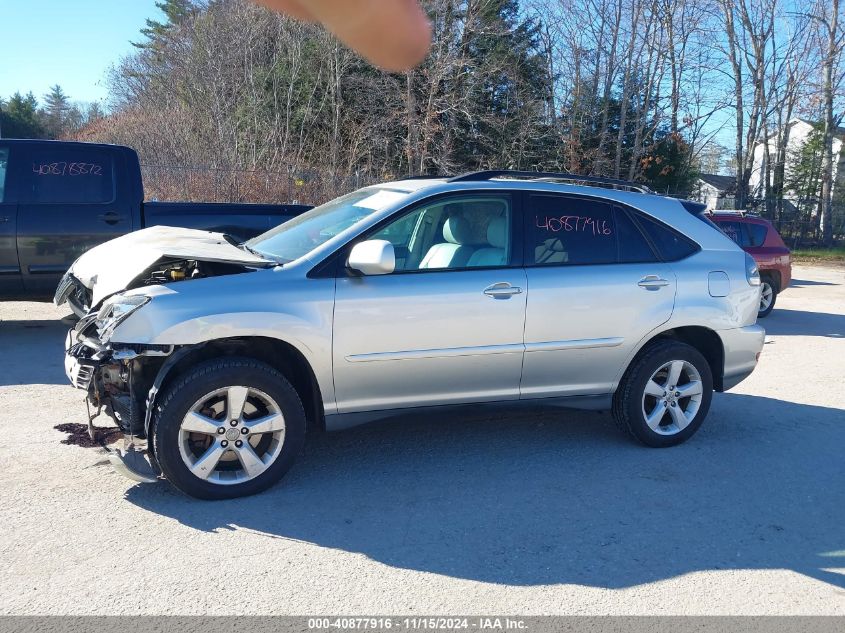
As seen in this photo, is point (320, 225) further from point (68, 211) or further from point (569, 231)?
point (68, 211)

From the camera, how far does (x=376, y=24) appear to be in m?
1.71

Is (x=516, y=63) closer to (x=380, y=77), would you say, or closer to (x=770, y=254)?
(x=380, y=77)

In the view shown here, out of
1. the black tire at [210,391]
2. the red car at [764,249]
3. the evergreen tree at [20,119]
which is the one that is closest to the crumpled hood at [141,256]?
the black tire at [210,391]

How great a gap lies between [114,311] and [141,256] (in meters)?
0.47

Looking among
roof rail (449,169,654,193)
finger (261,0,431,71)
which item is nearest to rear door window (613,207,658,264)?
roof rail (449,169,654,193)

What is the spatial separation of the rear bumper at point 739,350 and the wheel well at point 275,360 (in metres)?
2.97

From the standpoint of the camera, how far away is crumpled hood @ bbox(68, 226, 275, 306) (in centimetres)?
438

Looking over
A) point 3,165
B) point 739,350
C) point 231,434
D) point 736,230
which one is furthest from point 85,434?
point 736,230

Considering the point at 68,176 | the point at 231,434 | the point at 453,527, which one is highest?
the point at 68,176

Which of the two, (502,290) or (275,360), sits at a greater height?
(502,290)

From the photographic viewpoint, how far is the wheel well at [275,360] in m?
4.32

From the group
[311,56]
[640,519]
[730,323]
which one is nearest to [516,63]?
[311,56]

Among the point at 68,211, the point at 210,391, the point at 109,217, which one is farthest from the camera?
the point at 109,217

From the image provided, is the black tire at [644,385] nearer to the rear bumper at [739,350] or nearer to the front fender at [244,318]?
the rear bumper at [739,350]
